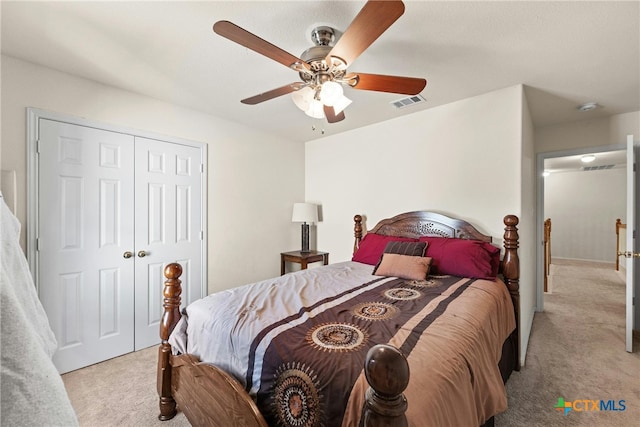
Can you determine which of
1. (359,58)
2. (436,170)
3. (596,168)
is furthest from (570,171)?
(359,58)

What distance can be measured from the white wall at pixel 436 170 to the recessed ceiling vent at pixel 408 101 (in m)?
0.31

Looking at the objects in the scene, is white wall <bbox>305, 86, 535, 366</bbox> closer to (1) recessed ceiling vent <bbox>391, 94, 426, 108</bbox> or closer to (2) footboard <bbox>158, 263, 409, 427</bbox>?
(1) recessed ceiling vent <bbox>391, 94, 426, 108</bbox>

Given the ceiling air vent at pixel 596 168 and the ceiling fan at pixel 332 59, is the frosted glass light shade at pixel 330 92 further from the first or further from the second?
the ceiling air vent at pixel 596 168

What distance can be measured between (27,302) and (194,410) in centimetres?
127

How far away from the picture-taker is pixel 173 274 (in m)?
1.73

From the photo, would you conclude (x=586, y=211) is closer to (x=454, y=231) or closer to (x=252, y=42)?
(x=454, y=231)

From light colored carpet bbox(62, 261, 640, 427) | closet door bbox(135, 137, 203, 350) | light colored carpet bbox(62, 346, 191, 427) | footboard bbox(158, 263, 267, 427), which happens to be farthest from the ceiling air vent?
light colored carpet bbox(62, 346, 191, 427)

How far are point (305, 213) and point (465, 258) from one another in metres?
2.15

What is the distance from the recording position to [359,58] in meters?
2.04

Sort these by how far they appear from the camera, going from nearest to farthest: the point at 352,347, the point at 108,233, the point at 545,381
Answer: the point at 352,347 < the point at 545,381 < the point at 108,233

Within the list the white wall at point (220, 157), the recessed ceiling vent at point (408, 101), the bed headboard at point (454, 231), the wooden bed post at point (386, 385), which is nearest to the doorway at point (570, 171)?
the bed headboard at point (454, 231)

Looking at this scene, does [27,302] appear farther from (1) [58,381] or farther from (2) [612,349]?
(2) [612,349]

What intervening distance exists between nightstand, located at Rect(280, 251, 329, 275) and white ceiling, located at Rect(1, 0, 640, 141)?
78.2 inches

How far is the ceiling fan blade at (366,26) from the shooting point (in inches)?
45.1
